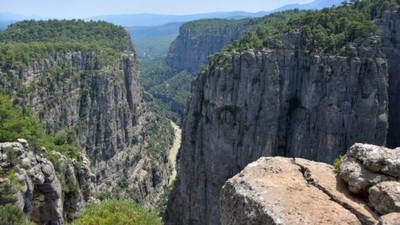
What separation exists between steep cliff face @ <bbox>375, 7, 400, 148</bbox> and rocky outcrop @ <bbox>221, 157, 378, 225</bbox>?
177 feet

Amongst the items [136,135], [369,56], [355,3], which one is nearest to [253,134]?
[369,56]

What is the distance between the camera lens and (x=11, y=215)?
27156 millimetres

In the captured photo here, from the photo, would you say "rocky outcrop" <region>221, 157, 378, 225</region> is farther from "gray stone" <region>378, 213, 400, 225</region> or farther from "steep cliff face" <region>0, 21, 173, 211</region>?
"steep cliff face" <region>0, 21, 173, 211</region>

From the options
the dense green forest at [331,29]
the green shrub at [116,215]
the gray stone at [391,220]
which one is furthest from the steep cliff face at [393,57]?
the gray stone at [391,220]

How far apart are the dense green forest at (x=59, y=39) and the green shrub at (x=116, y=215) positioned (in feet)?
198

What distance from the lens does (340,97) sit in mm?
60781

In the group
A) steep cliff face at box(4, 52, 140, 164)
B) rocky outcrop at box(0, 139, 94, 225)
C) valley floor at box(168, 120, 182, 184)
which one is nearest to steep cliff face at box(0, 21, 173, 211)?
steep cliff face at box(4, 52, 140, 164)

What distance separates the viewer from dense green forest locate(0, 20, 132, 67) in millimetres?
87875

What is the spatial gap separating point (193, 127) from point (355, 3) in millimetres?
34929

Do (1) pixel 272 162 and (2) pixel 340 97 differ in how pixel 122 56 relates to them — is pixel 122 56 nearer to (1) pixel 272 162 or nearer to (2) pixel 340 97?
(2) pixel 340 97

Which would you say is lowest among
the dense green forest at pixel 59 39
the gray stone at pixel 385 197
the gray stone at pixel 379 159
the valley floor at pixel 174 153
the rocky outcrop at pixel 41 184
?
the valley floor at pixel 174 153

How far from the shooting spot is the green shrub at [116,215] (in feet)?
87.1

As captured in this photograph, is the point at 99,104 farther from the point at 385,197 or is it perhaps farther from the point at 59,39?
the point at 385,197

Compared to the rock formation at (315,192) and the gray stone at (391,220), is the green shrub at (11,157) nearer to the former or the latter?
the rock formation at (315,192)
